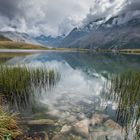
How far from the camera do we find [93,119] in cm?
1316

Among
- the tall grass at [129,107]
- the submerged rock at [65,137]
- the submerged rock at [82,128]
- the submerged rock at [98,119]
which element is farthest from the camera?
the submerged rock at [98,119]

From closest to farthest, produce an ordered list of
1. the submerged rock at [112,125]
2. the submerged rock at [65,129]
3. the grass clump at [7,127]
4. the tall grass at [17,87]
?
the grass clump at [7,127]
the submerged rock at [65,129]
the submerged rock at [112,125]
the tall grass at [17,87]

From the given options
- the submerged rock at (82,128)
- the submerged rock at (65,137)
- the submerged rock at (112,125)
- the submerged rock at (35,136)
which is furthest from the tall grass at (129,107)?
the submerged rock at (35,136)

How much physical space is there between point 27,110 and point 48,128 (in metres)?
3.40

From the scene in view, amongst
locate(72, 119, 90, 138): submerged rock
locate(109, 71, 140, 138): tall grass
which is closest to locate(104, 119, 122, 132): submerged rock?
locate(109, 71, 140, 138): tall grass

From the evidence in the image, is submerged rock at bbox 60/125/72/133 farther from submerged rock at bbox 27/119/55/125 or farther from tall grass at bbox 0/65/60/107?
tall grass at bbox 0/65/60/107

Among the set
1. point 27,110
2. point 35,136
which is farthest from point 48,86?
point 35,136

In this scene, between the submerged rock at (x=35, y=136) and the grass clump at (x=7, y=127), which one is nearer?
the grass clump at (x=7, y=127)

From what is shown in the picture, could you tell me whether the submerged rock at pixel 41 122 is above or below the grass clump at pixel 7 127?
below

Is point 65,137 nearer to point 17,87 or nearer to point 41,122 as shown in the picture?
point 41,122

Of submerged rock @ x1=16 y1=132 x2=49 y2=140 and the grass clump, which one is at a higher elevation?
the grass clump

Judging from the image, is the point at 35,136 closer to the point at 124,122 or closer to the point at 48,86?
the point at 124,122

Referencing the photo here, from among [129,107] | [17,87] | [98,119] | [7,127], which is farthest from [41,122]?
[129,107]

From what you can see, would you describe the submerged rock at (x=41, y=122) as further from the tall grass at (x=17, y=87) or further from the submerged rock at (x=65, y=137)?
the tall grass at (x=17, y=87)
